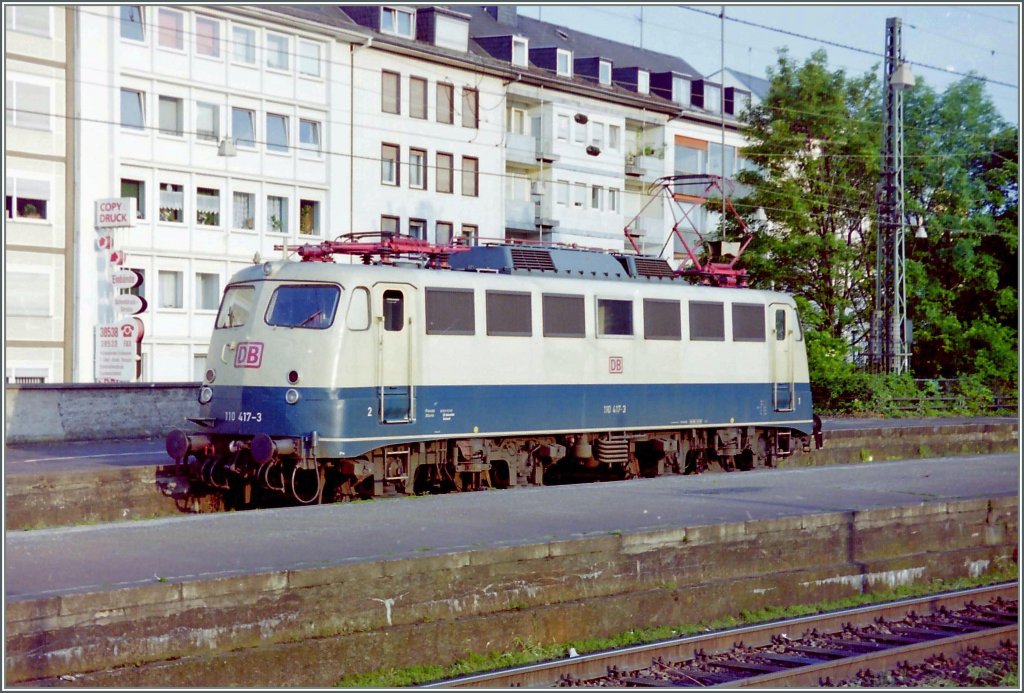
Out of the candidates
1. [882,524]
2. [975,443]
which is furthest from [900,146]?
[882,524]

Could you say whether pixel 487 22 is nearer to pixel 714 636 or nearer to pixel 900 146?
pixel 900 146

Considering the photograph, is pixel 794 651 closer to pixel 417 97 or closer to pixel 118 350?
pixel 118 350

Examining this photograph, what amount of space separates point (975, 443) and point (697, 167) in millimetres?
39495

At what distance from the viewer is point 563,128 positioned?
6234cm

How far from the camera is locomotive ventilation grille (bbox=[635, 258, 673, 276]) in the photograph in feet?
76.7

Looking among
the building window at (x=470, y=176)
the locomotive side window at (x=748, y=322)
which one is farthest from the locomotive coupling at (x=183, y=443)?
the building window at (x=470, y=176)

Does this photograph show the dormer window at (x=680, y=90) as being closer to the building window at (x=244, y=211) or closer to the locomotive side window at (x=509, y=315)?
the building window at (x=244, y=211)

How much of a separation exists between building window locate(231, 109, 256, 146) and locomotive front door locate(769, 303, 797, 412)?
3024cm

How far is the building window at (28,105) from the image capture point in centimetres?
4547

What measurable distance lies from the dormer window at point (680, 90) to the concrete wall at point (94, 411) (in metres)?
48.3

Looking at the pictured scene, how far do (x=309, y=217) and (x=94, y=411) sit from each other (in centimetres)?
2976

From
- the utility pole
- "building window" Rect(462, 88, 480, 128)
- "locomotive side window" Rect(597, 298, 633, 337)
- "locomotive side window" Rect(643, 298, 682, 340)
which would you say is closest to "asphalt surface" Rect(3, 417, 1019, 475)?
"locomotive side window" Rect(597, 298, 633, 337)

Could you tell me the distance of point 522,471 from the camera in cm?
2092

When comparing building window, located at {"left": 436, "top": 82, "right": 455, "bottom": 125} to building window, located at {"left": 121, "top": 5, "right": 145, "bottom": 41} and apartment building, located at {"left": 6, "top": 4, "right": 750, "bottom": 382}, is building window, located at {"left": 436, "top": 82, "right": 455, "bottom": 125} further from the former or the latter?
building window, located at {"left": 121, "top": 5, "right": 145, "bottom": 41}
